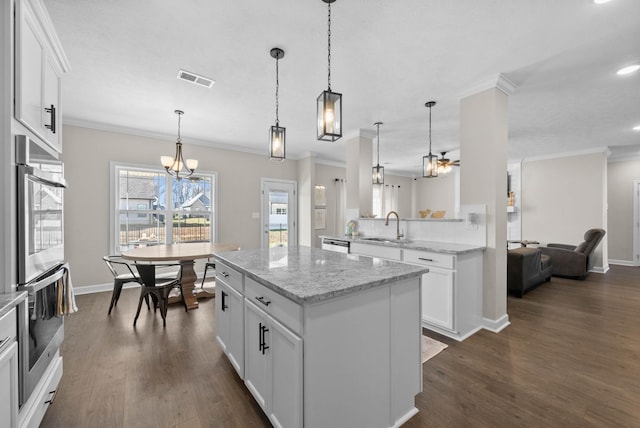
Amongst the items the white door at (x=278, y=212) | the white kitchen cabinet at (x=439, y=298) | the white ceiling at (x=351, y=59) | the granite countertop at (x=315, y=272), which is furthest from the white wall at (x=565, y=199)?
the granite countertop at (x=315, y=272)

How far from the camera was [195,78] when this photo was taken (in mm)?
2910

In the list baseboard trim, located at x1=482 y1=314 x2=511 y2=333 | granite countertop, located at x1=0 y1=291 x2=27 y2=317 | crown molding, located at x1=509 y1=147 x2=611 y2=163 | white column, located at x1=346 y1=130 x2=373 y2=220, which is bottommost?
baseboard trim, located at x1=482 y1=314 x2=511 y2=333

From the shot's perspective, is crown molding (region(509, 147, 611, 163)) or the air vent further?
crown molding (region(509, 147, 611, 163))

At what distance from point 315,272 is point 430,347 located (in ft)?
5.44

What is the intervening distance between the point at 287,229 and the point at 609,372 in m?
5.42

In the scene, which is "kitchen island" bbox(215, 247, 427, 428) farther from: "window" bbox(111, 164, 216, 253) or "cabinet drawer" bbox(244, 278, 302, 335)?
"window" bbox(111, 164, 216, 253)

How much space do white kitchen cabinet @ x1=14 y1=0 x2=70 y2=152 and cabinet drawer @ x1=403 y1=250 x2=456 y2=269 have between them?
3.19 m

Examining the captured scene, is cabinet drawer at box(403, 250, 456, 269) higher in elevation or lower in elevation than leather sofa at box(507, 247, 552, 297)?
higher

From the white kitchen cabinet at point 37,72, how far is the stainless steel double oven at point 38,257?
146 mm

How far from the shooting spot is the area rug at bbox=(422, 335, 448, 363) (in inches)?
95.0

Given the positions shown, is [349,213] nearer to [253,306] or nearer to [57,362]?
[253,306]

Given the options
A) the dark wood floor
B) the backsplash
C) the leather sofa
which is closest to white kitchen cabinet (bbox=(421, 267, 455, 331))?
the dark wood floor

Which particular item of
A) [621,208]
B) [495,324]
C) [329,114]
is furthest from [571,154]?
[329,114]

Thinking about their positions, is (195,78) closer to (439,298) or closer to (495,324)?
(439,298)
